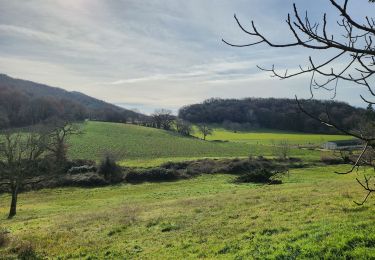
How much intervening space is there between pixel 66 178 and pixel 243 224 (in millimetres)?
47645

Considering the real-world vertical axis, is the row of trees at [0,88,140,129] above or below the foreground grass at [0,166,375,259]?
above

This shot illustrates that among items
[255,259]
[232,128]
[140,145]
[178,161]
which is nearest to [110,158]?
[178,161]

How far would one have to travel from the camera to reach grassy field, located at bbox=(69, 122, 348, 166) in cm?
8706

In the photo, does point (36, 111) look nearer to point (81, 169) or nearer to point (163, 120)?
point (163, 120)

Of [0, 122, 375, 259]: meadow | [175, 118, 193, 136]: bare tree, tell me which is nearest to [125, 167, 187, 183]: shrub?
[0, 122, 375, 259]: meadow

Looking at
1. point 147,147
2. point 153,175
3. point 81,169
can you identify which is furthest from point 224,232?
point 147,147

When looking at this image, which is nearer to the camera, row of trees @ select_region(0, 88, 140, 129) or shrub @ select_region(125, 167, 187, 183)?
shrub @ select_region(125, 167, 187, 183)

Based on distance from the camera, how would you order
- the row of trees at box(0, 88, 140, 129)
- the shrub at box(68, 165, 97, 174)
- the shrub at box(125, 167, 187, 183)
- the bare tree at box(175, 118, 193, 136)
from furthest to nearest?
the bare tree at box(175, 118, 193, 136) → the row of trees at box(0, 88, 140, 129) → the shrub at box(68, 165, 97, 174) → the shrub at box(125, 167, 187, 183)

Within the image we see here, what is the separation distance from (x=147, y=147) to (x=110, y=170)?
36698 mm

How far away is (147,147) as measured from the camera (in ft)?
329

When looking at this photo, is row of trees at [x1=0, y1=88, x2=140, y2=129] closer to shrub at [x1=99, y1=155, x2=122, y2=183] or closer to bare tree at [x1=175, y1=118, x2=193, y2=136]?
bare tree at [x1=175, y1=118, x2=193, y2=136]

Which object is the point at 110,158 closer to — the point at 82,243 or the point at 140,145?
the point at 140,145

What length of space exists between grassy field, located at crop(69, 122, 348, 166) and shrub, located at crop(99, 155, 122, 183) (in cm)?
1057

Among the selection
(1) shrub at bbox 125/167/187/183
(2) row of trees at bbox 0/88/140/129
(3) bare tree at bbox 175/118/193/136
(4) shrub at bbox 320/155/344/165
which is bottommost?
(1) shrub at bbox 125/167/187/183
